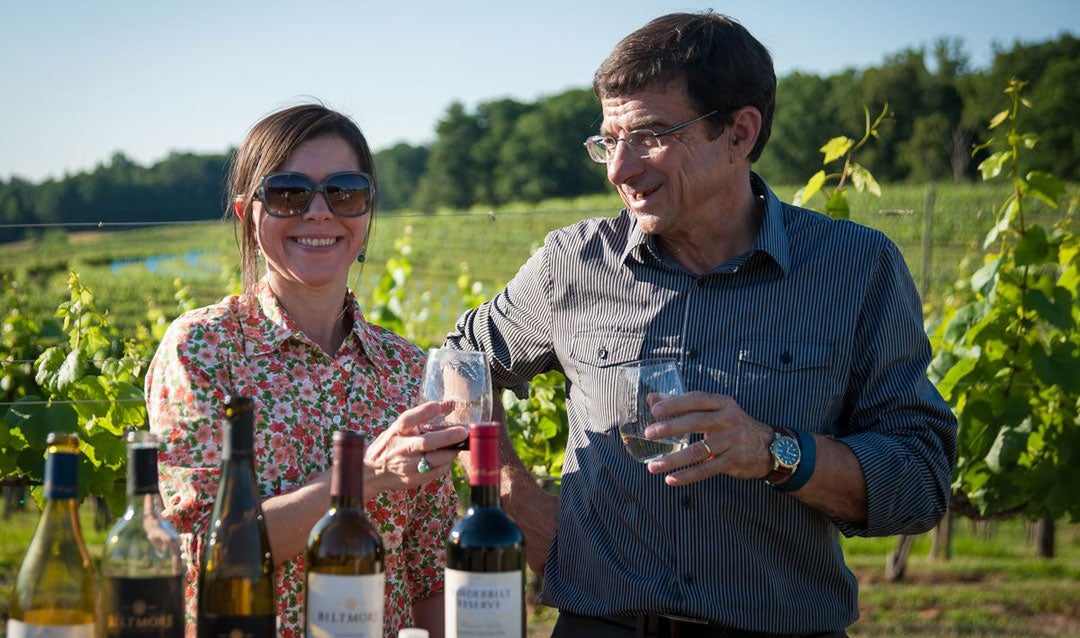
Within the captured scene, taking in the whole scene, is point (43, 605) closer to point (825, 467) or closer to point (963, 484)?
point (825, 467)

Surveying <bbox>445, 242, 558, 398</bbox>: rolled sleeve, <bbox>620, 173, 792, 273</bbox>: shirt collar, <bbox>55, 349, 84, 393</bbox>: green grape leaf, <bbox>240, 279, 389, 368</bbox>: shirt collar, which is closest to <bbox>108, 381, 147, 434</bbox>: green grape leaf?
<bbox>55, 349, 84, 393</bbox>: green grape leaf

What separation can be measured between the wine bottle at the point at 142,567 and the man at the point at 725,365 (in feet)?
3.47

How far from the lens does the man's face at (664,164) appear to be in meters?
2.46

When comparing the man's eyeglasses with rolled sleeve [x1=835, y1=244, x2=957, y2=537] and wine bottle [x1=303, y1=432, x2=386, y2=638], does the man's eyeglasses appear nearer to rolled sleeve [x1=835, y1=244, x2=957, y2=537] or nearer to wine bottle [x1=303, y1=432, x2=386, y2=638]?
rolled sleeve [x1=835, y1=244, x2=957, y2=537]

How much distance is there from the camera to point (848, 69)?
7625 centimetres

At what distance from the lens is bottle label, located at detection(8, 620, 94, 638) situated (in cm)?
153

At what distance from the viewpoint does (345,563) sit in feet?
5.08

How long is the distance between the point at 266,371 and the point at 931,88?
7027cm

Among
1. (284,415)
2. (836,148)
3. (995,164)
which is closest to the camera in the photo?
(284,415)

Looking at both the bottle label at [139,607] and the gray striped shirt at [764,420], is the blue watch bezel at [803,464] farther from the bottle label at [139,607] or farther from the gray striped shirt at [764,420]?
the bottle label at [139,607]

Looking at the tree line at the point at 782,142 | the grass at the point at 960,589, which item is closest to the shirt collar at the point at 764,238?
the grass at the point at 960,589

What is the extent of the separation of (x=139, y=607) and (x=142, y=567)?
5 cm

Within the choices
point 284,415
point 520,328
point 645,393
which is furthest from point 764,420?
point 284,415

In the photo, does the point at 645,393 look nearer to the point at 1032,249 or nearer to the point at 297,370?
the point at 297,370
